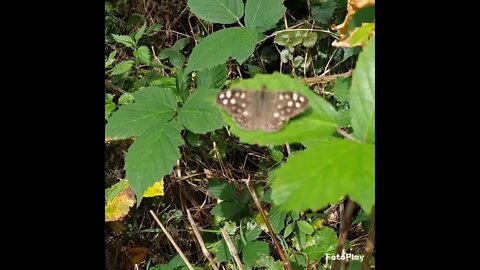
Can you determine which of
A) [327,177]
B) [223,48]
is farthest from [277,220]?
[327,177]

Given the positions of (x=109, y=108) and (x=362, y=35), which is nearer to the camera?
(x=362, y=35)

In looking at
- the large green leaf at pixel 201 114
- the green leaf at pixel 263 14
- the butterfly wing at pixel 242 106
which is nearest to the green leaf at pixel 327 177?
the butterfly wing at pixel 242 106

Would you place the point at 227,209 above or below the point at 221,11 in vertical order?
below

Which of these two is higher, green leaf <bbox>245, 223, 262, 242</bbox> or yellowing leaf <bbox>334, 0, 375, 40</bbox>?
yellowing leaf <bbox>334, 0, 375, 40</bbox>

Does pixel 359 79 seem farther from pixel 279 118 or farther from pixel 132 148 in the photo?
pixel 132 148

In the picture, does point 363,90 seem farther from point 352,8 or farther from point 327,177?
point 352,8

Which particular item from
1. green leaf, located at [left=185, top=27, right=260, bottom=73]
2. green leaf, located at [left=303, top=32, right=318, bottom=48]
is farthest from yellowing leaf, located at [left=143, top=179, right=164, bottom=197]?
green leaf, located at [left=303, top=32, right=318, bottom=48]

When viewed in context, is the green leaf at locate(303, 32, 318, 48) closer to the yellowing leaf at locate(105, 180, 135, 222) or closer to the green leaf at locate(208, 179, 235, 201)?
the green leaf at locate(208, 179, 235, 201)
